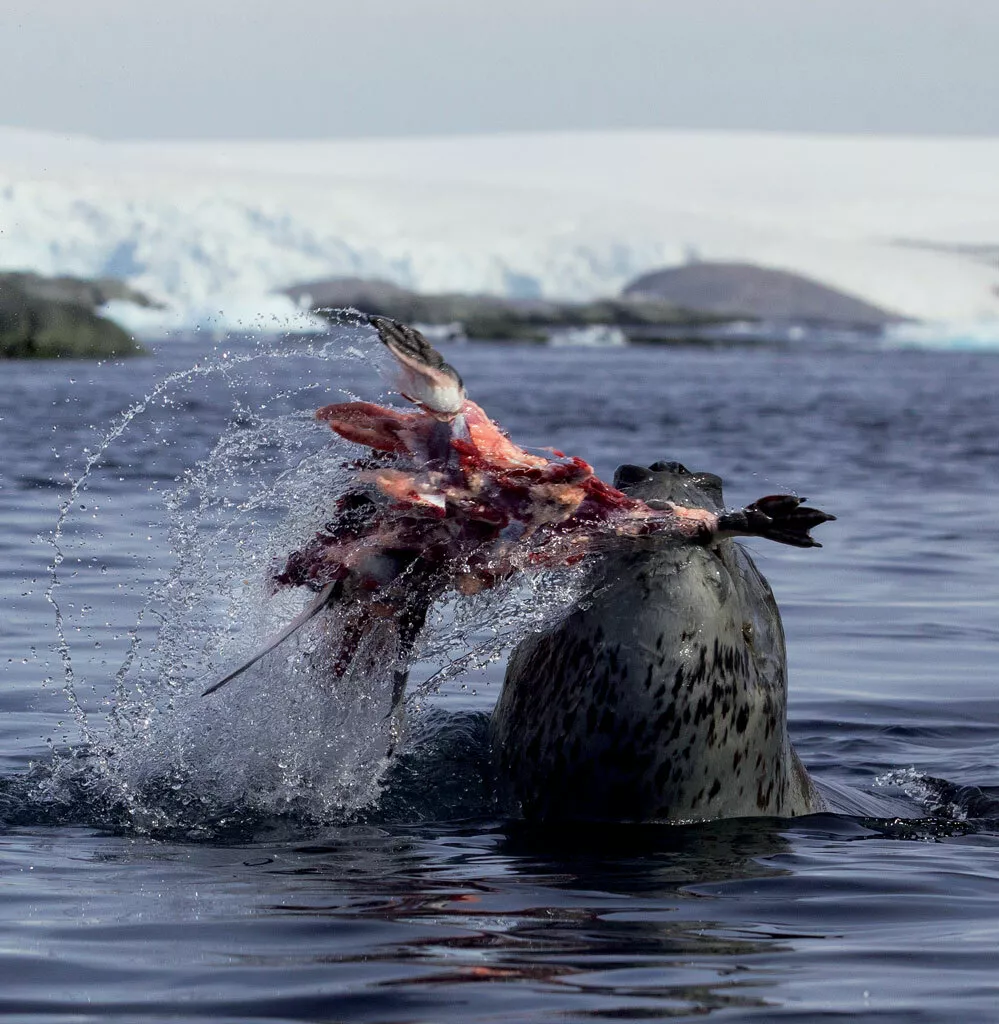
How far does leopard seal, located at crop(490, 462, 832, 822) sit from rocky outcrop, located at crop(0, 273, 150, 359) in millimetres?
46702

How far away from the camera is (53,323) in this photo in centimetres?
5459

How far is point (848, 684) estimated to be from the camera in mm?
10953

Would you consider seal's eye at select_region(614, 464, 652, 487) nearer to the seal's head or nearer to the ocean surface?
the seal's head

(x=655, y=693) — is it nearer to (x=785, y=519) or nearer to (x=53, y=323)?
(x=785, y=519)

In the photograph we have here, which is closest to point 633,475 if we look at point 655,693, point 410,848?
point 655,693

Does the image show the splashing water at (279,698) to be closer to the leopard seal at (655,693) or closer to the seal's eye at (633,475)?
the leopard seal at (655,693)

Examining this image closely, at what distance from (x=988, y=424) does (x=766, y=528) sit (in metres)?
28.5

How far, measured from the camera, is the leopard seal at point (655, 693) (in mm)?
6582

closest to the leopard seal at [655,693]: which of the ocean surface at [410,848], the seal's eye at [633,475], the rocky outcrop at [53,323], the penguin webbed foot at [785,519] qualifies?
the seal's eye at [633,475]

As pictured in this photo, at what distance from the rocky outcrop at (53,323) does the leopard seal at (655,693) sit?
4670 cm

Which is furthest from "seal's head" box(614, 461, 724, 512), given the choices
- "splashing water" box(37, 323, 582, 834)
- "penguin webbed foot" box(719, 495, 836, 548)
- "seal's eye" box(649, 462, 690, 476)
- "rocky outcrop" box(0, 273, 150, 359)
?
"rocky outcrop" box(0, 273, 150, 359)

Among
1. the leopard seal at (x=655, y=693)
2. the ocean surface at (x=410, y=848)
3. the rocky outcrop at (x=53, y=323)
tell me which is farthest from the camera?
the rocky outcrop at (x=53, y=323)

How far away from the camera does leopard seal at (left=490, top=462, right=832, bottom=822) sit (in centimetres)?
658

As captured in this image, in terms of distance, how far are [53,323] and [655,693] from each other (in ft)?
165
